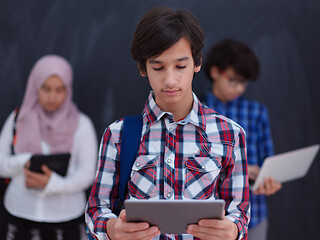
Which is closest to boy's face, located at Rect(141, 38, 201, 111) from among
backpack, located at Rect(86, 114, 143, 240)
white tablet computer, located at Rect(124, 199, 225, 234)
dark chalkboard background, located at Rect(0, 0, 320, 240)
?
backpack, located at Rect(86, 114, 143, 240)

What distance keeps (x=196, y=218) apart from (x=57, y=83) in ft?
4.95

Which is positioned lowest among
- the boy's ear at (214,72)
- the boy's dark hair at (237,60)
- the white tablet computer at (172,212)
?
the white tablet computer at (172,212)

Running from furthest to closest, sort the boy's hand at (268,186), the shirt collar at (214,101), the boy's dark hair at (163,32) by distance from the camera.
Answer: the shirt collar at (214,101) → the boy's hand at (268,186) → the boy's dark hair at (163,32)

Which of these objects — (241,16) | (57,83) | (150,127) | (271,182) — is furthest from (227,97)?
(150,127)

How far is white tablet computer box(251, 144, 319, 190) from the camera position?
6.39 feet

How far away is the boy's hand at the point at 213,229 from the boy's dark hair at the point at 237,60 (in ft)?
4.20

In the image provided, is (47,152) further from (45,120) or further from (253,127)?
(253,127)

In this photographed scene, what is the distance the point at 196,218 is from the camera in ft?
3.27

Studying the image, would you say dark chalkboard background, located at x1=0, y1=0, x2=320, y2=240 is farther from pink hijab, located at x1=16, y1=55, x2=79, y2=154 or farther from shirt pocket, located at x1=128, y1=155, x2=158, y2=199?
shirt pocket, located at x1=128, y1=155, x2=158, y2=199

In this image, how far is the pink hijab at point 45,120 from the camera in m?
2.22

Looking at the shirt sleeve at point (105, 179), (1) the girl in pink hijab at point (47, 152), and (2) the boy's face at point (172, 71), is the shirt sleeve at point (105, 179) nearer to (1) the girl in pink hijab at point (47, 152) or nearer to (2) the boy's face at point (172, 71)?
(2) the boy's face at point (172, 71)

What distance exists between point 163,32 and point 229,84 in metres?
1.17

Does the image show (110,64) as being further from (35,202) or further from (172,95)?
(172,95)

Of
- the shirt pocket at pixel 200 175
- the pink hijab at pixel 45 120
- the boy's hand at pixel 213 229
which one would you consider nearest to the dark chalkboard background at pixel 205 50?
the pink hijab at pixel 45 120
